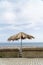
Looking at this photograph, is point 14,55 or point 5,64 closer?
point 5,64

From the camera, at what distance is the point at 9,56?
1313 cm

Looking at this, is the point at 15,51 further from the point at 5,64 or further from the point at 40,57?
the point at 5,64

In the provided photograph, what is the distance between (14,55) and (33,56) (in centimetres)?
116

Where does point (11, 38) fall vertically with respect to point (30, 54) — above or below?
above

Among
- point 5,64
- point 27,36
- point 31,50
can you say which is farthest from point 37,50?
point 5,64

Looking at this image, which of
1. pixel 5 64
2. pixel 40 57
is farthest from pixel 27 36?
pixel 5 64

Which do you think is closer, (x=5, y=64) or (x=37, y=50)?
(x=5, y=64)

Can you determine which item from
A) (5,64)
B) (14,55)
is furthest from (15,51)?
(5,64)

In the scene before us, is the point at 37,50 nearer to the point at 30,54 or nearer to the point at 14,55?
the point at 30,54

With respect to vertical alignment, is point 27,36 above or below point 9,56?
above

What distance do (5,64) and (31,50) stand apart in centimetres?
319

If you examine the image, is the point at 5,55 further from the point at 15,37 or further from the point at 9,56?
the point at 15,37

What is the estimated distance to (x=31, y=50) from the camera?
12969 mm

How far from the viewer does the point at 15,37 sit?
13.4 metres
